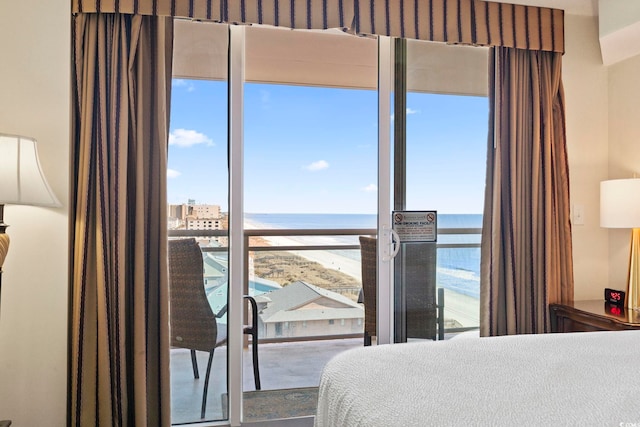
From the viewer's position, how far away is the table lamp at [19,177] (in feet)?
6.38

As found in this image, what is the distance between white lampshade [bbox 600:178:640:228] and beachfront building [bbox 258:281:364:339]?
249cm

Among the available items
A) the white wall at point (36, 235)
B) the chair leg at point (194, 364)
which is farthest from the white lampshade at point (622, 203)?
the white wall at point (36, 235)

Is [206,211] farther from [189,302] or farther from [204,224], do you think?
[189,302]

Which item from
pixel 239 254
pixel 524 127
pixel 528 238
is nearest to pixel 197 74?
pixel 239 254

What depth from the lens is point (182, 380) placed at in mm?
2717

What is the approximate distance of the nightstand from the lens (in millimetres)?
2551

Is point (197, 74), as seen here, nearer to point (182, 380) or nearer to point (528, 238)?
point (182, 380)

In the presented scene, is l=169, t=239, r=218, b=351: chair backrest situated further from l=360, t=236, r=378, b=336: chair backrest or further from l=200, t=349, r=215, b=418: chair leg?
l=360, t=236, r=378, b=336: chair backrest

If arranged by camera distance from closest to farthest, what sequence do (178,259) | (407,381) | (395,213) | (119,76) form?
(407,381) → (119,76) → (178,259) → (395,213)

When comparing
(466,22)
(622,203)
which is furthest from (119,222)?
(622,203)

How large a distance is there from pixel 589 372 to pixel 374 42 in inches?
87.2

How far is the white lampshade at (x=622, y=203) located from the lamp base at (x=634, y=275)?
0.14m

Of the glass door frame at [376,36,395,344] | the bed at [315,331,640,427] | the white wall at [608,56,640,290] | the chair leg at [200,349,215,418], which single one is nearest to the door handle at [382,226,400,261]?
the glass door frame at [376,36,395,344]

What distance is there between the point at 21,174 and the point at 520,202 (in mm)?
2513
